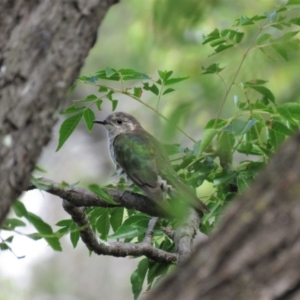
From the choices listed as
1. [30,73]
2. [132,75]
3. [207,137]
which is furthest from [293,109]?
[30,73]

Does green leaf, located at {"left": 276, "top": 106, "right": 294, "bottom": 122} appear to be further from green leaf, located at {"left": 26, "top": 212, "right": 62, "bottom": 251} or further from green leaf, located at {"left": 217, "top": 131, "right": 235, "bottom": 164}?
green leaf, located at {"left": 26, "top": 212, "right": 62, "bottom": 251}

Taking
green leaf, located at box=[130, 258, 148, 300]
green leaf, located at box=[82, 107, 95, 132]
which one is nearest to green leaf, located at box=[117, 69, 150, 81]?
green leaf, located at box=[82, 107, 95, 132]

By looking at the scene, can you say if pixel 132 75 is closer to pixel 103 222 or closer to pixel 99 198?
pixel 99 198

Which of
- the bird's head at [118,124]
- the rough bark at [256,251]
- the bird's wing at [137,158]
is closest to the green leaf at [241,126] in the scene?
the rough bark at [256,251]

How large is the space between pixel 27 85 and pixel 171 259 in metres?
1.69

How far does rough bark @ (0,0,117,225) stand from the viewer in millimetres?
1940

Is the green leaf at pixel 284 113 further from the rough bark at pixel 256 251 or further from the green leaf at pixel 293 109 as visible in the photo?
the rough bark at pixel 256 251

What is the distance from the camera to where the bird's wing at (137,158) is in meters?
5.13

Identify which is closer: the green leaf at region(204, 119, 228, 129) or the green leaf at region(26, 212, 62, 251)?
the green leaf at region(26, 212, 62, 251)

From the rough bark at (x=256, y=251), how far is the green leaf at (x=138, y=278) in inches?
74.7

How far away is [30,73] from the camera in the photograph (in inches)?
77.3

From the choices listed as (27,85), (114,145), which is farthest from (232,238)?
(114,145)

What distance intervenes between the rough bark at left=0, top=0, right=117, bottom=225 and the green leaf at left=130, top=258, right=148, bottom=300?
161 cm

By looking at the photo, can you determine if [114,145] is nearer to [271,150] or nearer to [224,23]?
[224,23]
